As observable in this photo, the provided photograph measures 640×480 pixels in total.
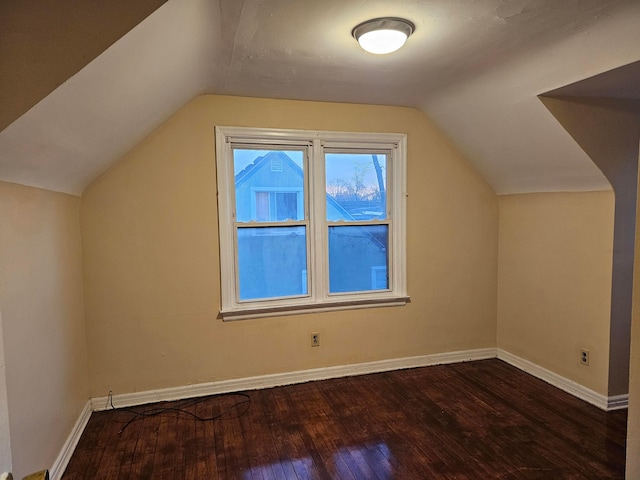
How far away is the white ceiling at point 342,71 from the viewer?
154 cm

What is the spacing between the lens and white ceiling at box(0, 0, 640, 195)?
154 centimetres

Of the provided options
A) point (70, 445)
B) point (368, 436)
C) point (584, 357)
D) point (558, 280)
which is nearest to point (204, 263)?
point (70, 445)

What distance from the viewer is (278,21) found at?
1829mm

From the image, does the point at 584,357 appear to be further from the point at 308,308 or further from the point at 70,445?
the point at 70,445

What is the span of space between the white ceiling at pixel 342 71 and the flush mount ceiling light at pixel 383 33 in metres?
0.05

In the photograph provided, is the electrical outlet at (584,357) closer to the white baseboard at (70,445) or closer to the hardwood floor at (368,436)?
the hardwood floor at (368,436)

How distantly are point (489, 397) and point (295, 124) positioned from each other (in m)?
2.54

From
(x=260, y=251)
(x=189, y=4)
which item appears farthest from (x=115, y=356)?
Answer: (x=189, y=4)

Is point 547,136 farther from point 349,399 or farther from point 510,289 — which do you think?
point 349,399

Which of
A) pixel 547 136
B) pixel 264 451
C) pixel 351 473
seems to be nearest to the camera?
pixel 351 473

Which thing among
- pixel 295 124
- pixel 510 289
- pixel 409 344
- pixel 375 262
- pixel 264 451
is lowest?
pixel 264 451

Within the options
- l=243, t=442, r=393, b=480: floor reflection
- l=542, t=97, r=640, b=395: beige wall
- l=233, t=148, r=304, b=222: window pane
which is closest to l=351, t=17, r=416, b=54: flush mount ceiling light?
l=542, t=97, r=640, b=395: beige wall

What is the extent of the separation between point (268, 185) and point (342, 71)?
3.51 ft

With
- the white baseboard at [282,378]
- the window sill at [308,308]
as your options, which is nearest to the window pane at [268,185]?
the window sill at [308,308]
